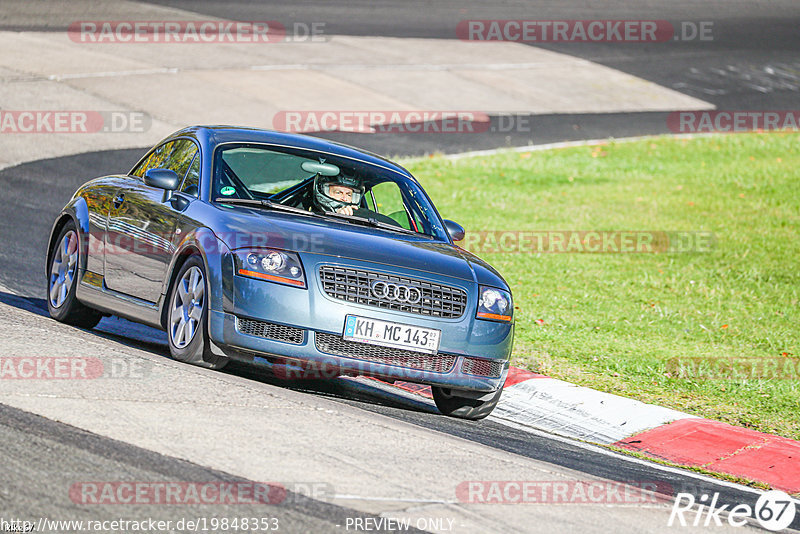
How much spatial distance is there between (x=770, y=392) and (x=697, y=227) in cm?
830

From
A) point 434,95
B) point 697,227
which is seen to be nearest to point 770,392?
point 697,227

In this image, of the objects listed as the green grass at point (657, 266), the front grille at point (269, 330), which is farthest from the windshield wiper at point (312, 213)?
the green grass at point (657, 266)

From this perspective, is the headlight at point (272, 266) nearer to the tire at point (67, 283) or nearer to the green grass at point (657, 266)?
the tire at point (67, 283)

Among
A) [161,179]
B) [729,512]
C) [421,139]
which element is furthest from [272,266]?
[421,139]

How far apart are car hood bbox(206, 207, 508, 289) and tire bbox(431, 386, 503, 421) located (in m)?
0.83

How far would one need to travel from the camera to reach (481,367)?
772 cm

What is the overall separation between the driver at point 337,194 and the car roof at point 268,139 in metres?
0.30

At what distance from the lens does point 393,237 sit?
318 inches

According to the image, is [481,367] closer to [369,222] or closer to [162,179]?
[369,222]

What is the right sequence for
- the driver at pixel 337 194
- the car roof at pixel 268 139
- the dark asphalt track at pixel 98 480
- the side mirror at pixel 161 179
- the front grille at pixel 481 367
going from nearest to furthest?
the dark asphalt track at pixel 98 480 < the front grille at pixel 481 367 < the side mirror at pixel 161 179 < the driver at pixel 337 194 < the car roof at pixel 268 139

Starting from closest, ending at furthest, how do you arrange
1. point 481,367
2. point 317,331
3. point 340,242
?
point 317,331
point 340,242
point 481,367

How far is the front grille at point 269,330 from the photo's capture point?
716cm

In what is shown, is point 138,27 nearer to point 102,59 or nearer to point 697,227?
point 102,59

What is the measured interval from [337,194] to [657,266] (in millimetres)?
7966
